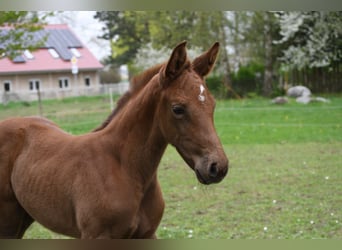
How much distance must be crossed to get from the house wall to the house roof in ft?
0.11

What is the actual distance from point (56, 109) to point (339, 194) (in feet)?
6.43

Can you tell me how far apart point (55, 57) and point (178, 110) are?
132 cm

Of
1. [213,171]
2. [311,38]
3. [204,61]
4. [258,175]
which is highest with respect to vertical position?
[204,61]

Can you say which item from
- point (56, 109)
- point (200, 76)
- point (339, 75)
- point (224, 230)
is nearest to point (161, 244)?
point (200, 76)

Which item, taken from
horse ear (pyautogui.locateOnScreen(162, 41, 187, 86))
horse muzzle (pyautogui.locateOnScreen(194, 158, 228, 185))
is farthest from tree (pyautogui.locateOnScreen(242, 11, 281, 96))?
horse muzzle (pyautogui.locateOnScreen(194, 158, 228, 185))

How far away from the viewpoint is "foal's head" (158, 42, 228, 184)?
41.8 inches

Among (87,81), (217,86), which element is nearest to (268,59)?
(217,86)

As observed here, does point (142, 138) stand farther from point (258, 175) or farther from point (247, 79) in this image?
point (247, 79)

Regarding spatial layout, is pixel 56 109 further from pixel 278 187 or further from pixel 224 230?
pixel 278 187

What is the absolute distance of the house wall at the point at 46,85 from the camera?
211cm

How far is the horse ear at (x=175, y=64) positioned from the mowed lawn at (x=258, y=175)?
0.73 meters

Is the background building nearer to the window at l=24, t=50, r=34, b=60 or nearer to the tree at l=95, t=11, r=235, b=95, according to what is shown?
the window at l=24, t=50, r=34, b=60

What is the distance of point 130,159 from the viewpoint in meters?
1.22

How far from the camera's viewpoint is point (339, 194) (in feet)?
9.20
